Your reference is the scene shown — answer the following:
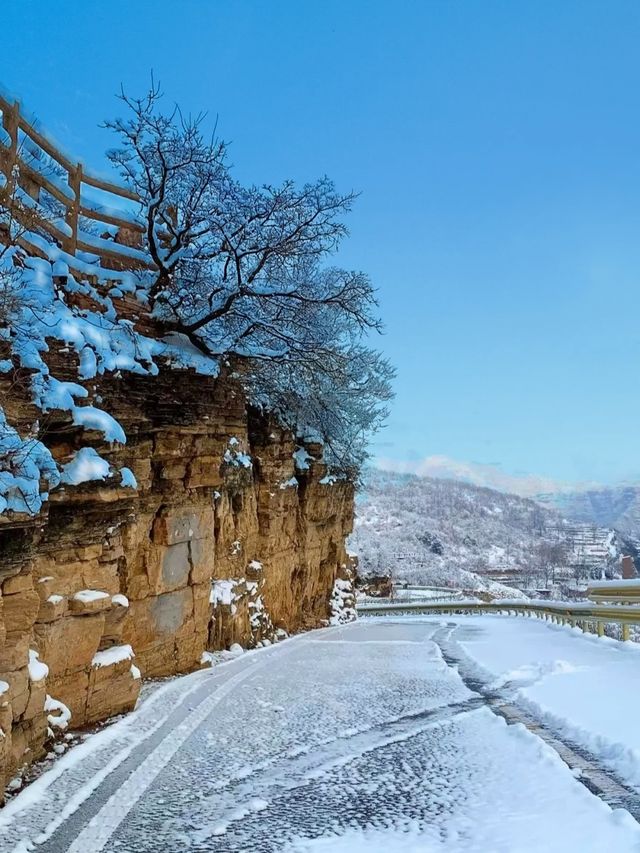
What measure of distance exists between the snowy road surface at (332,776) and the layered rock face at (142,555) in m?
0.83

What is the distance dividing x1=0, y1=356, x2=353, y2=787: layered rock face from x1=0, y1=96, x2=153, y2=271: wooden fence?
294 centimetres

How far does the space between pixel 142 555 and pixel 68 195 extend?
691cm

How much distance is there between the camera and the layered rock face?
7.12m

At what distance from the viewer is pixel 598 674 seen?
9586 mm

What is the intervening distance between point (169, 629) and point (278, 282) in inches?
370

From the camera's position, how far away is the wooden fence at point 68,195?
10531 millimetres

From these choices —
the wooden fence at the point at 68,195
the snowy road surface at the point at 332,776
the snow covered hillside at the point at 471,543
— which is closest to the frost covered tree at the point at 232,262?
the wooden fence at the point at 68,195

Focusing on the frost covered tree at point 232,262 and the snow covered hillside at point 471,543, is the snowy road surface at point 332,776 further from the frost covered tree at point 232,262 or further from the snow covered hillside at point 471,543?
the snow covered hillside at point 471,543

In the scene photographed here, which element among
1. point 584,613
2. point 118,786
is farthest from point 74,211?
point 584,613

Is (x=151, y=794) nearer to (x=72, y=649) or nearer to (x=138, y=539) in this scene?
(x=72, y=649)

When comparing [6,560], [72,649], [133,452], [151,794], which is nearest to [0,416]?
[6,560]

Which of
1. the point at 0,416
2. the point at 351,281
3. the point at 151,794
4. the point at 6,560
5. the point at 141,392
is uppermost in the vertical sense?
the point at 351,281

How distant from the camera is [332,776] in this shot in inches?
245

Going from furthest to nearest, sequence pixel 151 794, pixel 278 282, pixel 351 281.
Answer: pixel 278 282 → pixel 351 281 → pixel 151 794
